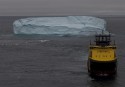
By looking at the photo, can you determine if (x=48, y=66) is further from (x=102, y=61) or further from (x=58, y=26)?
(x=58, y=26)

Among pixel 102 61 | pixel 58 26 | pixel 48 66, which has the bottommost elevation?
pixel 48 66

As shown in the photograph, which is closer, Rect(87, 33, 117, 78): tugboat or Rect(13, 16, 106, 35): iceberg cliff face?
Rect(87, 33, 117, 78): tugboat

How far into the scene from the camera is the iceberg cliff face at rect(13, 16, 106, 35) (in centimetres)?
8688

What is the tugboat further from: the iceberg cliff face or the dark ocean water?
the iceberg cliff face

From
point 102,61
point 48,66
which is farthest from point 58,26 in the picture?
point 102,61

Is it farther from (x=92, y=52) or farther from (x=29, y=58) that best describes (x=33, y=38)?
(x=92, y=52)

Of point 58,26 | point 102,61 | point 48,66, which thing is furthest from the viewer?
point 58,26

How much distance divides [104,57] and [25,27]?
47.7 metres

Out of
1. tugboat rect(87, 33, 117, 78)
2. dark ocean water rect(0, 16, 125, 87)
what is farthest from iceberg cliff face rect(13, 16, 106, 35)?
tugboat rect(87, 33, 117, 78)

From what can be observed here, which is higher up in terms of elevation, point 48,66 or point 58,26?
point 58,26

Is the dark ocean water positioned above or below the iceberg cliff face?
below

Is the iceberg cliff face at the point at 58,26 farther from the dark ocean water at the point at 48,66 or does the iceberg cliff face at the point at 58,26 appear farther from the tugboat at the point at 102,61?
the tugboat at the point at 102,61

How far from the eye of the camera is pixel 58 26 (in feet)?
287

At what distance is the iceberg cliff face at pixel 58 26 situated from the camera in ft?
285
